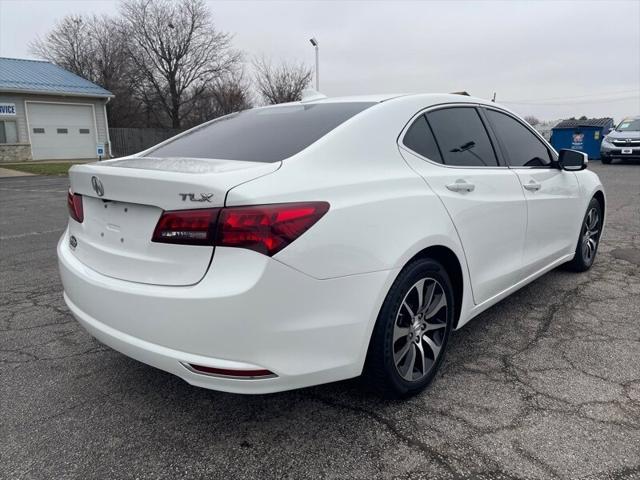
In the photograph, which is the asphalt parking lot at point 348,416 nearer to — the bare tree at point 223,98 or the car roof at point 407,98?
the car roof at point 407,98

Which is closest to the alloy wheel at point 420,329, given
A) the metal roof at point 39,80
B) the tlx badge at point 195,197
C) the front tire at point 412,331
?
the front tire at point 412,331

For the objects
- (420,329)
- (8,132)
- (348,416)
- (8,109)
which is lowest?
(348,416)

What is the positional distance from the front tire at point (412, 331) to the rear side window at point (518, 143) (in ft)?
4.30

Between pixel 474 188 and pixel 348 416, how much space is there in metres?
1.44

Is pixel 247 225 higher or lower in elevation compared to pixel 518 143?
lower

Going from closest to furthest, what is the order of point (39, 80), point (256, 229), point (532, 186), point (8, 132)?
point (256, 229)
point (532, 186)
point (8, 132)
point (39, 80)

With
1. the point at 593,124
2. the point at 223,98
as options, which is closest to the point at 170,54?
the point at 223,98

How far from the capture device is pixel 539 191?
355cm

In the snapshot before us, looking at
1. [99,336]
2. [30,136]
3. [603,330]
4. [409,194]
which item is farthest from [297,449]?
[30,136]

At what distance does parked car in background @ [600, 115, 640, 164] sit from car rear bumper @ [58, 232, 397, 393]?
66.7 ft

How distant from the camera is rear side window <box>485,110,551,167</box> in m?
3.43

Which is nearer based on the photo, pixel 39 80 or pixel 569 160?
pixel 569 160

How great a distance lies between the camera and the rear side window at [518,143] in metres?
3.43

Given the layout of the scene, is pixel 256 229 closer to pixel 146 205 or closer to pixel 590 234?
pixel 146 205
